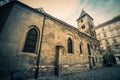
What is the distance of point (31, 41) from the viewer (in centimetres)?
798

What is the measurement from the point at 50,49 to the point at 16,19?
488 cm

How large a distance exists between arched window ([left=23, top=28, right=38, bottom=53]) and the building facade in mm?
31035

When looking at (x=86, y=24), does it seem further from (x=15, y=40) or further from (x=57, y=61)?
(x=15, y=40)

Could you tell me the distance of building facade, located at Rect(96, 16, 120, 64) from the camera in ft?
90.3

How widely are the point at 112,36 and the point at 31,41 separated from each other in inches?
1275

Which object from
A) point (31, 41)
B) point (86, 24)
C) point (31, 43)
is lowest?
point (31, 43)

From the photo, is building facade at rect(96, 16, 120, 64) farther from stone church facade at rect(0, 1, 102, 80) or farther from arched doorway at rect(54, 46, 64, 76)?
arched doorway at rect(54, 46, 64, 76)

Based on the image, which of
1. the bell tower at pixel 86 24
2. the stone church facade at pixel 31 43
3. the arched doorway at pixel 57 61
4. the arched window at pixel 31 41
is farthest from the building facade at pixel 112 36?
the arched window at pixel 31 41

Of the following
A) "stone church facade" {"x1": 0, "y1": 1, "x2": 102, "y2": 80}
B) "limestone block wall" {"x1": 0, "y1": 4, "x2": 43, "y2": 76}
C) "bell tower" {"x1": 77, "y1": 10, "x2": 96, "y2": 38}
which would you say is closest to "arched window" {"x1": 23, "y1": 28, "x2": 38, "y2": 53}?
"stone church facade" {"x1": 0, "y1": 1, "x2": 102, "y2": 80}

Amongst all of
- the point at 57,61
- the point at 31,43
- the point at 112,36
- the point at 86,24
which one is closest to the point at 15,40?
the point at 31,43

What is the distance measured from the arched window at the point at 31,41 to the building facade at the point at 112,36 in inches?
1222

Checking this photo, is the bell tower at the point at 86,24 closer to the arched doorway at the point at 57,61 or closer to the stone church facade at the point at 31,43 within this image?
the stone church facade at the point at 31,43

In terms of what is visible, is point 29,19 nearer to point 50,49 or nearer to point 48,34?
point 48,34

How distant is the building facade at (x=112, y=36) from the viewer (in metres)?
27.5
